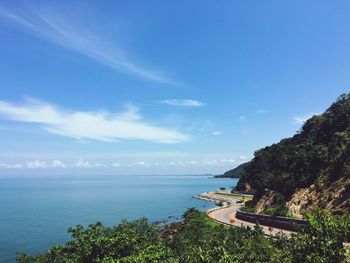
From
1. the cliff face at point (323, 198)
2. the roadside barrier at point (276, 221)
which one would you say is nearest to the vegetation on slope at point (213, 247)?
the roadside barrier at point (276, 221)

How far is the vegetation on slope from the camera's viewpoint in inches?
776

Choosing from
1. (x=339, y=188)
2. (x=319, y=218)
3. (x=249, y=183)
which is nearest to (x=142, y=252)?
(x=319, y=218)

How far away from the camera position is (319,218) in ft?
66.4

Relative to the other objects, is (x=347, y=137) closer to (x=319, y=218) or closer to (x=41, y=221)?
(x=319, y=218)

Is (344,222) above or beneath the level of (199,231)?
above

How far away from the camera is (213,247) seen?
28.9 m

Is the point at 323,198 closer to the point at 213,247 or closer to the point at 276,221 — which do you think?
the point at 276,221

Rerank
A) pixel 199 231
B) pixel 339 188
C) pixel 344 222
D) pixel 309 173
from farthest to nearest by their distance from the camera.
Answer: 1. pixel 309 173
2. pixel 339 188
3. pixel 199 231
4. pixel 344 222

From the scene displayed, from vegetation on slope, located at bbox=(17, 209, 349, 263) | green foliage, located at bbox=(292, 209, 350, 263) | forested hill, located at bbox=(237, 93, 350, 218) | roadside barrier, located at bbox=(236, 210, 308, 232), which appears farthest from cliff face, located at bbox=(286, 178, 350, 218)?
green foliage, located at bbox=(292, 209, 350, 263)

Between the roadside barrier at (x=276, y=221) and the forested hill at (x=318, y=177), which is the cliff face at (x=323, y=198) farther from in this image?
the roadside barrier at (x=276, y=221)

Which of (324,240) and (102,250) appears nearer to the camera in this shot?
(324,240)

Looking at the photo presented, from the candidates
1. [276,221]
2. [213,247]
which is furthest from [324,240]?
[276,221]

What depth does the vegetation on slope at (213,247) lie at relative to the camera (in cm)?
1970

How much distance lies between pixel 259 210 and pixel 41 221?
2539 inches
